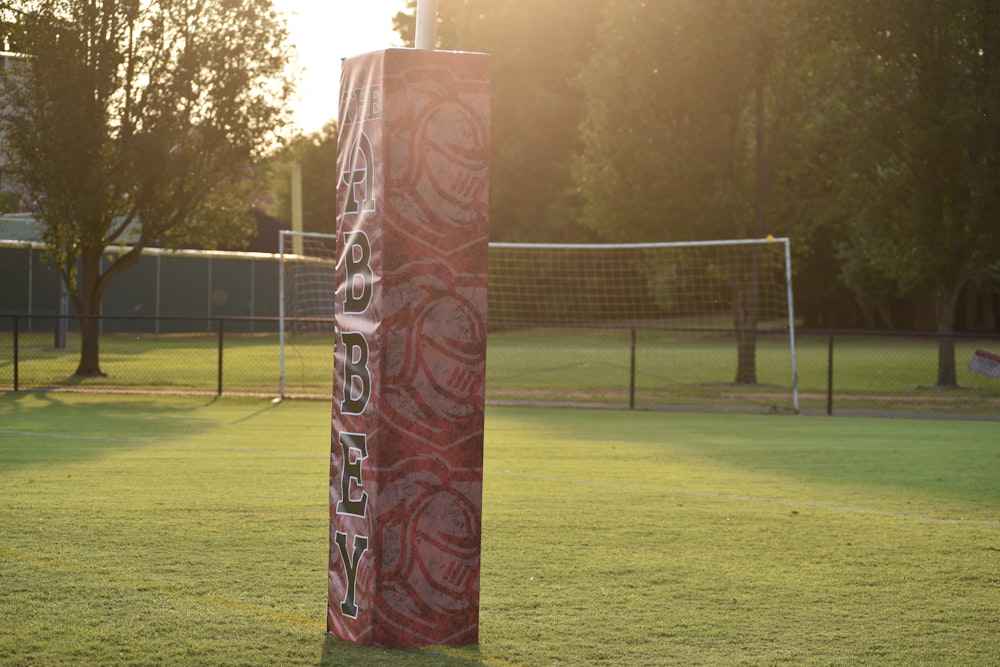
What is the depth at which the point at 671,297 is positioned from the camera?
3559 centimetres

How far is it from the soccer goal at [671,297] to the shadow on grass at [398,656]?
2068cm

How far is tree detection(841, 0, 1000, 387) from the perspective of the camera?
26.3m

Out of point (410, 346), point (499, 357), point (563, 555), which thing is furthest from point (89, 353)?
point (410, 346)

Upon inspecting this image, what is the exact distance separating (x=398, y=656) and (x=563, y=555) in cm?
256

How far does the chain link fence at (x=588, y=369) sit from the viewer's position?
22281 millimetres

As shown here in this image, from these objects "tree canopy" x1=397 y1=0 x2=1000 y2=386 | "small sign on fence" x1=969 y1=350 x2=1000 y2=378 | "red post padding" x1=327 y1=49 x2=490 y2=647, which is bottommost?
"small sign on fence" x1=969 y1=350 x2=1000 y2=378

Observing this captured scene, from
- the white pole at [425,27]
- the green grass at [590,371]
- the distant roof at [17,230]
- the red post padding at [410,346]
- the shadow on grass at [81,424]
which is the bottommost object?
the green grass at [590,371]

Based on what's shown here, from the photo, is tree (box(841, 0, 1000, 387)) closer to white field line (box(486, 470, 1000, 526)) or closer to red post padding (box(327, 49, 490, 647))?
white field line (box(486, 470, 1000, 526))

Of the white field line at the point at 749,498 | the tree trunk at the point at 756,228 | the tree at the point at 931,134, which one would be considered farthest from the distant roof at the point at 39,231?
the white field line at the point at 749,498

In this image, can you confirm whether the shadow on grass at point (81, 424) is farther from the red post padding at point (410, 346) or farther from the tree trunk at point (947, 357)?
the tree trunk at point (947, 357)

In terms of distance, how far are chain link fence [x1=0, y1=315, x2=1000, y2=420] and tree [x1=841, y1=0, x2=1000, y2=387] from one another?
7.09 feet

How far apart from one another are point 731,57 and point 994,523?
66.8 ft

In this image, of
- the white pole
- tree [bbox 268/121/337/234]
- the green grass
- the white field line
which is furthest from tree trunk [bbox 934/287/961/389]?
tree [bbox 268/121/337/234]

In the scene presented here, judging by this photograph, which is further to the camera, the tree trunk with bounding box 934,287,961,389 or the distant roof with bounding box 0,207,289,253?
the distant roof with bounding box 0,207,289,253
